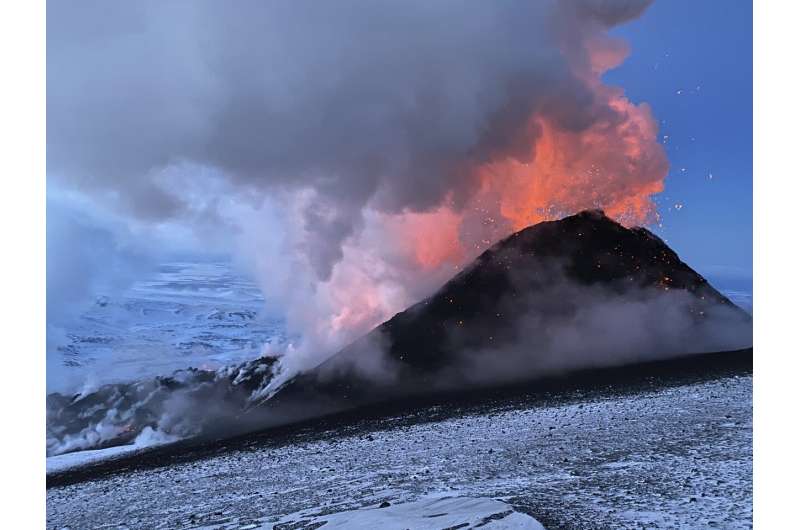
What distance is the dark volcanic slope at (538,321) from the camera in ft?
26.7

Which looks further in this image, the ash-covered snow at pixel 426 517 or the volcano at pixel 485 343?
the volcano at pixel 485 343

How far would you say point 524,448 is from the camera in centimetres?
663

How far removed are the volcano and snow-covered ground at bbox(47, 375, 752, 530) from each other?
0.83 metres

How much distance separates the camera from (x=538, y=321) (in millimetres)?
9227

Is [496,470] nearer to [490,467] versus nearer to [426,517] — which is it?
[490,467]

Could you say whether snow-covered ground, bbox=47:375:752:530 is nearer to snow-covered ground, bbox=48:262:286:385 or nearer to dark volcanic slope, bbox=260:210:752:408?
dark volcanic slope, bbox=260:210:752:408

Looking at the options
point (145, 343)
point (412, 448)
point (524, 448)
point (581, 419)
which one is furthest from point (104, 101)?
point (581, 419)

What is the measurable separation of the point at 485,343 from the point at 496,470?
12.3ft

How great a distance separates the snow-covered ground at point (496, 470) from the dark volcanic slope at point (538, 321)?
79 centimetres

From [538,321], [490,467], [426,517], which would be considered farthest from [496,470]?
[538,321]

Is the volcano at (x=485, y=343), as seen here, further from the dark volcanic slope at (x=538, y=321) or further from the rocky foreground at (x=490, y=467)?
A: the rocky foreground at (x=490, y=467)

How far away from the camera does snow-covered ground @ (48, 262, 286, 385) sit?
770 centimetres

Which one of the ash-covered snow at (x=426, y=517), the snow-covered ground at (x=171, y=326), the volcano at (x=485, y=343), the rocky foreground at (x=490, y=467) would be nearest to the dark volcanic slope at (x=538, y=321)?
the volcano at (x=485, y=343)
